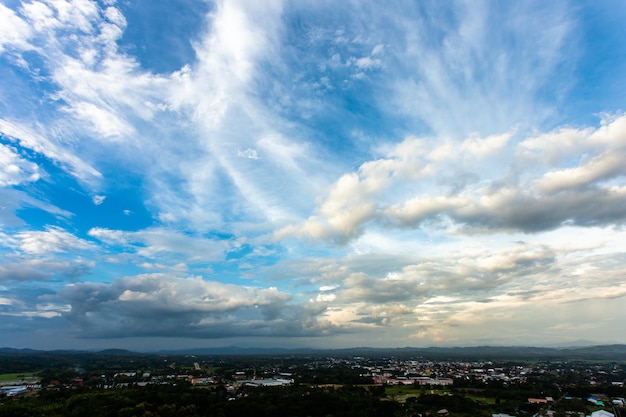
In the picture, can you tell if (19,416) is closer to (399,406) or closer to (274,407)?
(274,407)

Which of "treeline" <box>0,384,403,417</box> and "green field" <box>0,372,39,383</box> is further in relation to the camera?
"green field" <box>0,372,39,383</box>

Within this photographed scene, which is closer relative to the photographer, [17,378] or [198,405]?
[198,405]

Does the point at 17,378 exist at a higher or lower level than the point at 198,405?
higher

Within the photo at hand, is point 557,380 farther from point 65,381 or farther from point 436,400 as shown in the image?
point 65,381

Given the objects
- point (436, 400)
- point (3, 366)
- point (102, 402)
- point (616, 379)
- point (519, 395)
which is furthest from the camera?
point (3, 366)

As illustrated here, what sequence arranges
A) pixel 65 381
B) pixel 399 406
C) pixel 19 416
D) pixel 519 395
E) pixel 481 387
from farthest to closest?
pixel 65 381
pixel 481 387
pixel 519 395
pixel 399 406
pixel 19 416

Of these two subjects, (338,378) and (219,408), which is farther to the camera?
(338,378)

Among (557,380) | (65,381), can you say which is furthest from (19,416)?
(557,380)

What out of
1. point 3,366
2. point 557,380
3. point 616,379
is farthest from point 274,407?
point 3,366

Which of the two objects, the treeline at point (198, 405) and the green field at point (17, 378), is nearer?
the treeline at point (198, 405)
